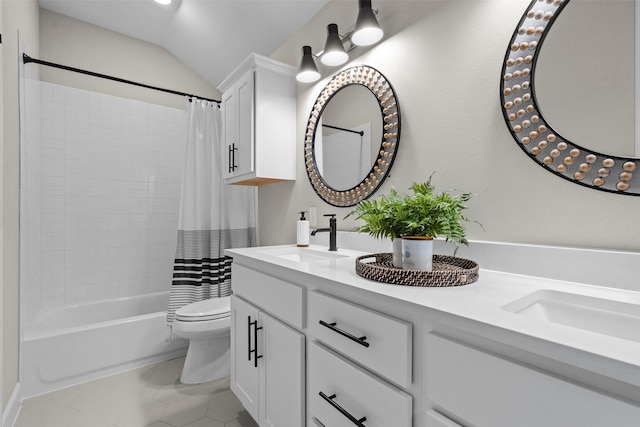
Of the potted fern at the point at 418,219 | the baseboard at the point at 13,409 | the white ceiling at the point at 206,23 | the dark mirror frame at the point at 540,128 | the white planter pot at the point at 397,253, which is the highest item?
the white ceiling at the point at 206,23

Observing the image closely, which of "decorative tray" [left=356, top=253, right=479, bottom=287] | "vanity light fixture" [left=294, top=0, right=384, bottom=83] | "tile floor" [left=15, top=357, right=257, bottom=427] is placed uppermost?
"vanity light fixture" [left=294, top=0, right=384, bottom=83]

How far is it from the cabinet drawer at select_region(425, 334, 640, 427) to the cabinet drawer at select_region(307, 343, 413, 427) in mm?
107

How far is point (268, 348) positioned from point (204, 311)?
93 cm

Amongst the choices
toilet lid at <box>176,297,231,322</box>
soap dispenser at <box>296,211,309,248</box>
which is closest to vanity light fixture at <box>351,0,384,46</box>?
soap dispenser at <box>296,211,309,248</box>

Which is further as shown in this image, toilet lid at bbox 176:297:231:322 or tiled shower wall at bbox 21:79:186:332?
tiled shower wall at bbox 21:79:186:332

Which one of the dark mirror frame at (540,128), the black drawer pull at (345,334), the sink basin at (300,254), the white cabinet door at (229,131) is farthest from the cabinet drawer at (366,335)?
the white cabinet door at (229,131)

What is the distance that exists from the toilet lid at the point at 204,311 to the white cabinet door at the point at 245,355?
1.51 feet

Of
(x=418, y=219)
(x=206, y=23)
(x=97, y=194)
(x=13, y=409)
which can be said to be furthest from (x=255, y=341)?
(x=206, y=23)

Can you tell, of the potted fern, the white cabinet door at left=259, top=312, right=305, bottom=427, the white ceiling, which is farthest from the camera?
the white ceiling

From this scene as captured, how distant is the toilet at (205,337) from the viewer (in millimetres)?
1970

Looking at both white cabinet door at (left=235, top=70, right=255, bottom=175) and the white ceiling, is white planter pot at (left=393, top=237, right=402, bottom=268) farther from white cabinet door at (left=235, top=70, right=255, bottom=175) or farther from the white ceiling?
the white ceiling

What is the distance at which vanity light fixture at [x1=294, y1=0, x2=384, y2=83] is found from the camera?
4.60ft

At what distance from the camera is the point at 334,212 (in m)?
1.82

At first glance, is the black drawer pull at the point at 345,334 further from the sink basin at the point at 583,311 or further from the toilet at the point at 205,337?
the toilet at the point at 205,337
